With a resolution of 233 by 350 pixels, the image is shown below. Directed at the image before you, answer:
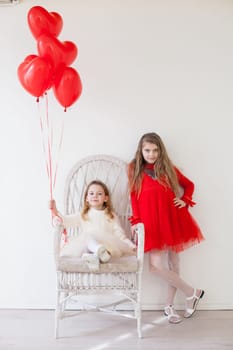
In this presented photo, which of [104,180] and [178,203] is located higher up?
[104,180]

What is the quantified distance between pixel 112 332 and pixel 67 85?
1392mm

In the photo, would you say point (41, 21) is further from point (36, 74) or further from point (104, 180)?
point (104, 180)

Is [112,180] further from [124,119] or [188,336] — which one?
[188,336]

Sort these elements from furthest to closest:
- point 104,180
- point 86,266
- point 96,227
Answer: point 104,180 < point 96,227 < point 86,266

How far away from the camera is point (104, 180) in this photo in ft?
9.50

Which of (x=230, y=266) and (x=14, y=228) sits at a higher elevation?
(x=14, y=228)

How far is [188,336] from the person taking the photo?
2.40 m

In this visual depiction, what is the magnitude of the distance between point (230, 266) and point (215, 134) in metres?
0.88

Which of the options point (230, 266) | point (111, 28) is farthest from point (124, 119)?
point (230, 266)

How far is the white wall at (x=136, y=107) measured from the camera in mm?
2904

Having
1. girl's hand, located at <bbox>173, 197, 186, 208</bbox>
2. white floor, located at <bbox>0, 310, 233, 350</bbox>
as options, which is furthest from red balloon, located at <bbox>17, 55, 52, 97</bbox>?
white floor, located at <bbox>0, 310, 233, 350</bbox>

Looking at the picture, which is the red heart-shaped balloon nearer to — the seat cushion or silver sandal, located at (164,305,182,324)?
the seat cushion

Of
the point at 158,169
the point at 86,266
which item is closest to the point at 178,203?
the point at 158,169

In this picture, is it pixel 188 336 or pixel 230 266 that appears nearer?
pixel 188 336
